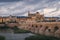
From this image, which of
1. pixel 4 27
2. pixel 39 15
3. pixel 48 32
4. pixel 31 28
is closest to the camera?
pixel 48 32

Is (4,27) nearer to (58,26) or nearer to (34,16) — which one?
(34,16)

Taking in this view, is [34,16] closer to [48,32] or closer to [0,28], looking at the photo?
[0,28]

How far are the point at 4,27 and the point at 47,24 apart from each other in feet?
52.4

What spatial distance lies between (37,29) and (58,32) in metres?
9.00

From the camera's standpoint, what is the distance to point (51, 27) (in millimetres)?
26266

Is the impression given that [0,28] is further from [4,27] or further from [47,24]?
[47,24]

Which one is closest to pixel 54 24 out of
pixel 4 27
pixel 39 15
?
pixel 4 27

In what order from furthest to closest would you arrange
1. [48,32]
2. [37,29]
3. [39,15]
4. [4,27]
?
[39,15]
[4,27]
[37,29]
[48,32]

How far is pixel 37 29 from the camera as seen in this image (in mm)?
33812

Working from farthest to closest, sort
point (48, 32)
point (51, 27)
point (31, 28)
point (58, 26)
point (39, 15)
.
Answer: point (39, 15) < point (31, 28) < point (48, 32) < point (51, 27) < point (58, 26)

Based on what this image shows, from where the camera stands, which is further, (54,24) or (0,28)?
(0,28)

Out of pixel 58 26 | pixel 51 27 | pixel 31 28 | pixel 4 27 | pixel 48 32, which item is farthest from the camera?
pixel 4 27

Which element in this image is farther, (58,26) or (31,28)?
(31,28)

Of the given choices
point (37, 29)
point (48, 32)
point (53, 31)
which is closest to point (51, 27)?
point (53, 31)
